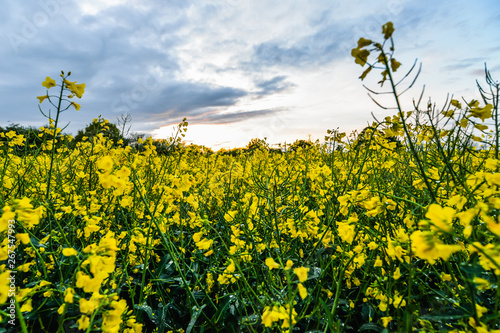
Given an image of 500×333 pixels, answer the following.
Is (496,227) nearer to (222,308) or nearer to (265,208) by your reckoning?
(222,308)

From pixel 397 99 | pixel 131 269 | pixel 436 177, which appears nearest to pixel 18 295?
pixel 131 269

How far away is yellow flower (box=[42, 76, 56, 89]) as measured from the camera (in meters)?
1.64

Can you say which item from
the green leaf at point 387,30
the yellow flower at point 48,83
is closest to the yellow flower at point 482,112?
the green leaf at point 387,30

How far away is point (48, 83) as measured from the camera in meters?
1.66

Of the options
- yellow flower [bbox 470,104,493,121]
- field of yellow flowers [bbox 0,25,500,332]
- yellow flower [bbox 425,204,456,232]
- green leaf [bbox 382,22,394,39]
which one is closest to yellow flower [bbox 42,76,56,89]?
field of yellow flowers [bbox 0,25,500,332]

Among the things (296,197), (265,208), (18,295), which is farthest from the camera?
(296,197)

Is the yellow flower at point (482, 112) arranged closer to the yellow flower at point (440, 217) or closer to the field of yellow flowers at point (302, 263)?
the field of yellow flowers at point (302, 263)

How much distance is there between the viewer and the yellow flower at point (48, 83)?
1644mm

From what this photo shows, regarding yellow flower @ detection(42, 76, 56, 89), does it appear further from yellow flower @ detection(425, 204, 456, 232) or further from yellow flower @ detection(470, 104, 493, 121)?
yellow flower @ detection(470, 104, 493, 121)

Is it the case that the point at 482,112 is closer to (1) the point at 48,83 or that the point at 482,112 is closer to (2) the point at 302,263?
(2) the point at 302,263

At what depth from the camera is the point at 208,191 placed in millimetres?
3361

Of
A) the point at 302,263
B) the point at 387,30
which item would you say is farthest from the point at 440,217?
the point at 302,263

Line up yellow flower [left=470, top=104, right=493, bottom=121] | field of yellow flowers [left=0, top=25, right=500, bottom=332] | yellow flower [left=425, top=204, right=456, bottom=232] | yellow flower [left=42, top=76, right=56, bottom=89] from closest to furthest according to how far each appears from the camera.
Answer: yellow flower [left=425, top=204, right=456, bottom=232], field of yellow flowers [left=0, top=25, right=500, bottom=332], yellow flower [left=470, top=104, right=493, bottom=121], yellow flower [left=42, top=76, right=56, bottom=89]

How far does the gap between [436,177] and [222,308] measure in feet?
5.51
